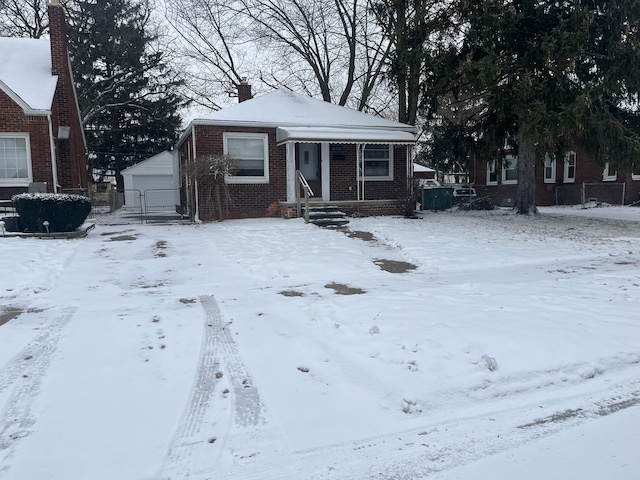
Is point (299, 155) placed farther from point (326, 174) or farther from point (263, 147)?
point (263, 147)

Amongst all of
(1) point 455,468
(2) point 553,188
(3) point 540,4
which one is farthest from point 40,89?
(2) point 553,188

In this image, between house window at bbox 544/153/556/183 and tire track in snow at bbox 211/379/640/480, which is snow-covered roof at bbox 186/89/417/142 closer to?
tire track in snow at bbox 211/379/640/480

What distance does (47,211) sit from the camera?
11.3m

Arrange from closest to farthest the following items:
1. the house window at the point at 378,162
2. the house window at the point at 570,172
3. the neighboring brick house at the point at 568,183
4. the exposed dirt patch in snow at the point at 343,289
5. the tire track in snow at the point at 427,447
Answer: the tire track in snow at the point at 427,447 → the exposed dirt patch in snow at the point at 343,289 → the house window at the point at 378,162 → the neighboring brick house at the point at 568,183 → the house window at the point at 570,172

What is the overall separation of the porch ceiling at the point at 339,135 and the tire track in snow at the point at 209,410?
11.2 metres

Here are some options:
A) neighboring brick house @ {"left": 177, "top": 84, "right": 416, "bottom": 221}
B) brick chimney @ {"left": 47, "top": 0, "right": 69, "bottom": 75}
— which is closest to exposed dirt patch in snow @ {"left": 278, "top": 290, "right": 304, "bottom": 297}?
neighboring brick house @ {"left": 177, "top": 84, "right": 416, "bottom": 221}

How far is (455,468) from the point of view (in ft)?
9.00

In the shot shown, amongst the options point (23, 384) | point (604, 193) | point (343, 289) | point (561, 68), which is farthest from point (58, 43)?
point (604, 193)

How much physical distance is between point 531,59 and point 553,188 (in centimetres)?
1481

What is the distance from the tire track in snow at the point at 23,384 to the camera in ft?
9.70

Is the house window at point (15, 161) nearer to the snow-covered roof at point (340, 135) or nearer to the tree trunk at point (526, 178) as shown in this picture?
the snow-covered roof at point (340, 135)

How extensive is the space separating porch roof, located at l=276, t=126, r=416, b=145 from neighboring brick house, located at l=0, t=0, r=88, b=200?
7.45 meters

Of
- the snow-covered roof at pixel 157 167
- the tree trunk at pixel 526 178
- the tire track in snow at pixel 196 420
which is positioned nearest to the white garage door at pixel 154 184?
the snow-covered roof at pixel 157 167

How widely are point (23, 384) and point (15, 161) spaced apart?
1485 cm
